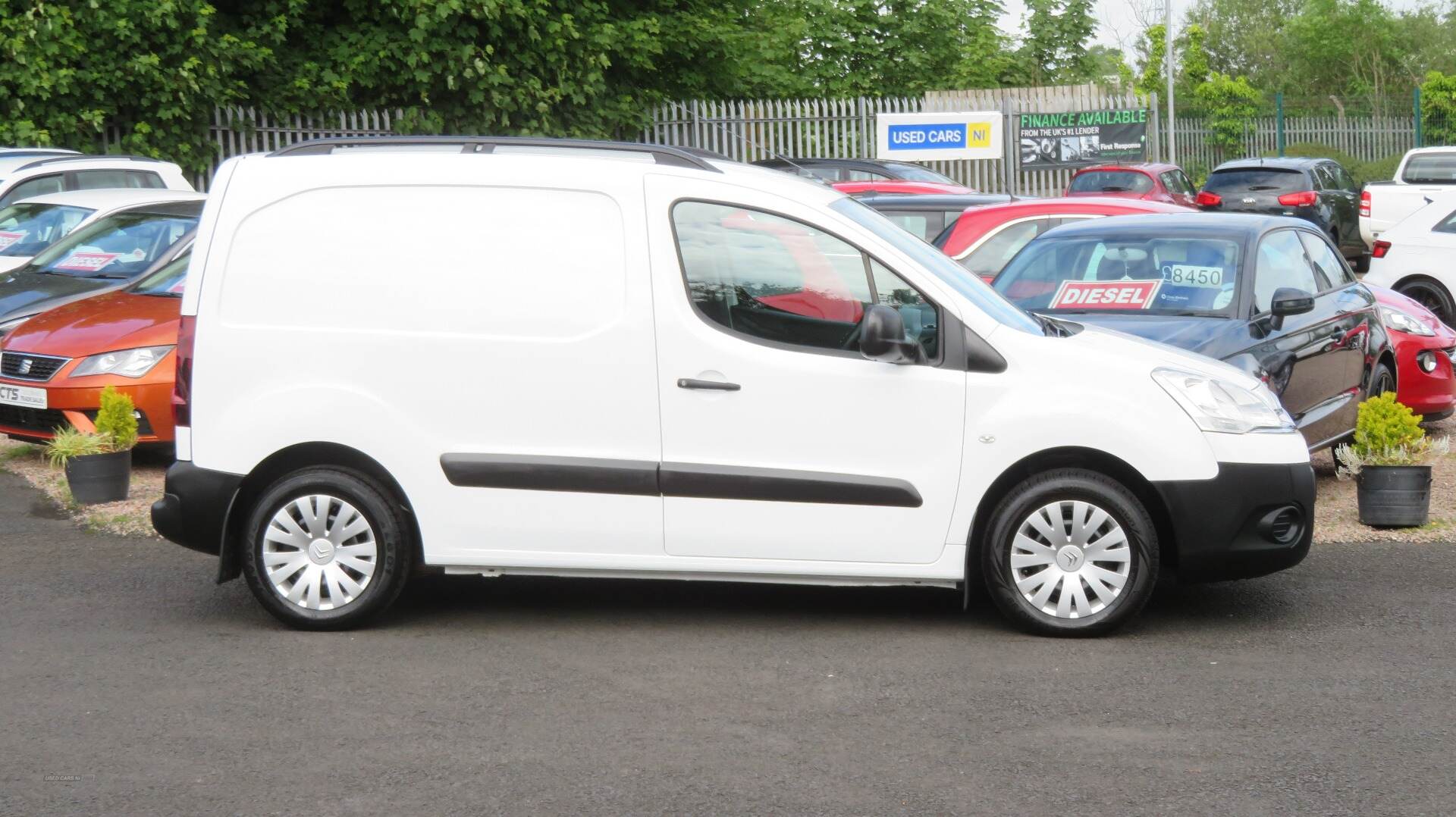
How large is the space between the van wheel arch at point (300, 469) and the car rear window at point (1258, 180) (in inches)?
796

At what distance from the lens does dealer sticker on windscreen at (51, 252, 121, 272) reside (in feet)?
40.4

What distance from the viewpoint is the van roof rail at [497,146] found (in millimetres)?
6344

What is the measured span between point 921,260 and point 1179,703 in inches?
77.3

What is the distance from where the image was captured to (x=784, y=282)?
20.3 ft

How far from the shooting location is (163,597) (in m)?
6.99

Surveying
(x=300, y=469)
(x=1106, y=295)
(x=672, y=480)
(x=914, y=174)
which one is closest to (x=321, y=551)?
(x=300, y=469)

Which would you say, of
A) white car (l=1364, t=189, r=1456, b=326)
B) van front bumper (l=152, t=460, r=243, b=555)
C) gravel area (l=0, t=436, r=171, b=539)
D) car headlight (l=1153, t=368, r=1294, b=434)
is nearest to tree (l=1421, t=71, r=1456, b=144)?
white car (l=1364, t=189, r=1456, b=326)

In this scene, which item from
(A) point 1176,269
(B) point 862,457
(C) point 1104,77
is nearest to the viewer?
(B) point 862,457

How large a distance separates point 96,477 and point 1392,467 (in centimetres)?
684

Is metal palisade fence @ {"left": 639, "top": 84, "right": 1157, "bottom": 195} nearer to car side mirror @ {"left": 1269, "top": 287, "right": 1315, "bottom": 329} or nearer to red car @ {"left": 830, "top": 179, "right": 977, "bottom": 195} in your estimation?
red car @ {"left": 830, "top": 179, "right": 977, "bottom": 195}

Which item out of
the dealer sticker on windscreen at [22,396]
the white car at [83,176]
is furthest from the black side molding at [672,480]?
the white car at [83,176]

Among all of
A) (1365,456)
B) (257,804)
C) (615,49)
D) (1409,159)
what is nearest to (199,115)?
(615,49)

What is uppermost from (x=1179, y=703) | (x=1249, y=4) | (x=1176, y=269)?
(x=1249, y=4)

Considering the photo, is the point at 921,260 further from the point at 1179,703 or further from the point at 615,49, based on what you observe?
the point at 615,49
